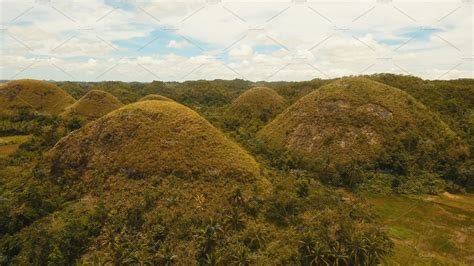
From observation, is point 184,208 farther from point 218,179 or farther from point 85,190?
point 85,190

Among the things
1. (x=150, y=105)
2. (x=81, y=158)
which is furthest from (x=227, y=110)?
(x=81, y=158)

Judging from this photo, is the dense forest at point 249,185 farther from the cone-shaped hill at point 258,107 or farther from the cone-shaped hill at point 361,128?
the cone-shaped hill at point 258,107

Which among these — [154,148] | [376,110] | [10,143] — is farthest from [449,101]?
[10,143]

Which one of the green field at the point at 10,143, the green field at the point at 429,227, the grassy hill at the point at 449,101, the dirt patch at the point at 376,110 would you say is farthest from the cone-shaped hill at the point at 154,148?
the grassy hill at the point at 449,101

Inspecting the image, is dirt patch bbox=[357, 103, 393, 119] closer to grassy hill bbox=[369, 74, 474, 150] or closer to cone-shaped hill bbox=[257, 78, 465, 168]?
cone-shaped hill bbox=[257, 78, 465, 168]

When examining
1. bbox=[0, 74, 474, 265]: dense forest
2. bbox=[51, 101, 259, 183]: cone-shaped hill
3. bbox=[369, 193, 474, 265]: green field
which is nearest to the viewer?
bbox=[0, 74, 474, 265]: dense forest

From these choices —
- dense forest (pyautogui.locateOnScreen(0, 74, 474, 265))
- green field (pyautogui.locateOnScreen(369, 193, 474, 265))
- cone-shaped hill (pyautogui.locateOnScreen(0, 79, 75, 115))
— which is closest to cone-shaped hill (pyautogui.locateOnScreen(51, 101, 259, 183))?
dense forest (pyautogui.locateOnScreen(0, 74, 474, 265))
